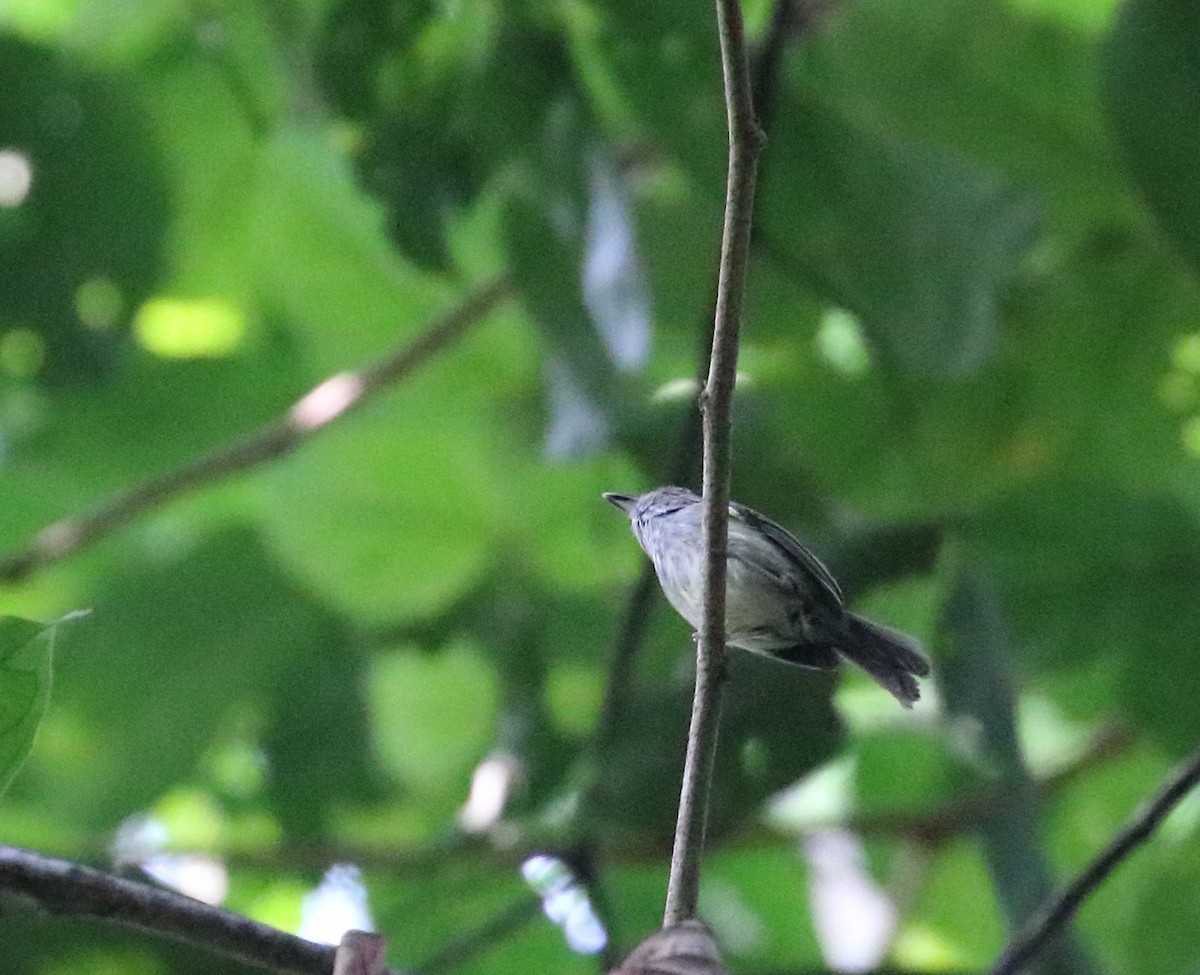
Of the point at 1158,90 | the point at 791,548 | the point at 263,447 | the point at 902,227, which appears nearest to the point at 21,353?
the point at 263,447

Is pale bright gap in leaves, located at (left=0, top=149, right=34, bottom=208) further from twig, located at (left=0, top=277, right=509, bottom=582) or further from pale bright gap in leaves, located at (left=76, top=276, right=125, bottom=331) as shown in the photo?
twig, located at (left=0, top=277, right=509, bottom=582)

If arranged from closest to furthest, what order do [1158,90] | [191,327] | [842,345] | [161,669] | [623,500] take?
1. [623,500]
2. [1158,90]
3. [161,669]
4. [842,345]
5. [191,327]

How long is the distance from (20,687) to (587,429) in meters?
1.37

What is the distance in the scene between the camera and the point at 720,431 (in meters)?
1.21

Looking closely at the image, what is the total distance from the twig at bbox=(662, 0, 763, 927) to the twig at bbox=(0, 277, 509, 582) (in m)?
1.68

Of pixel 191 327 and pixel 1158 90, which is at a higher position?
pixel 191 327

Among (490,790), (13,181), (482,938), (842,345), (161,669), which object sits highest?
(13,181)

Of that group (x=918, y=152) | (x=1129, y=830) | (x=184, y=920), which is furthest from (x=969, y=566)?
(x=184, y=920)

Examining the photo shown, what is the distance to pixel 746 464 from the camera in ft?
8.84

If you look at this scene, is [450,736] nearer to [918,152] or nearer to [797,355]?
[797,355]

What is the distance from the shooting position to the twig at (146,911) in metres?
1.11

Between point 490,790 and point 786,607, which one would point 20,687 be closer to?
point 786,607

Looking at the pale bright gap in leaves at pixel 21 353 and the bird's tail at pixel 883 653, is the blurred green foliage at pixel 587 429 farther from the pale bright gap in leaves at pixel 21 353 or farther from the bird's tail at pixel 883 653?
the bird's tail at pixel 883 653

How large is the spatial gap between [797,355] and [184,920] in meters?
1.94
